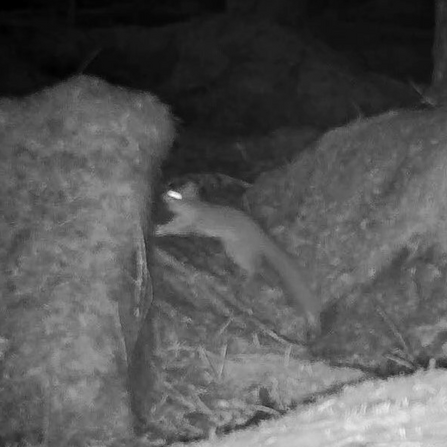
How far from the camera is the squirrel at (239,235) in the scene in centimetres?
257

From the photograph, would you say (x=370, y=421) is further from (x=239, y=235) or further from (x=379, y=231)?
(x=239, y=235)

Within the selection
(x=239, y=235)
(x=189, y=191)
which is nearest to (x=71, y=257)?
(x=239, y=235)

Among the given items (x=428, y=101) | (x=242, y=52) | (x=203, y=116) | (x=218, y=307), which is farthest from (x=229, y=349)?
(x=242, y=52)

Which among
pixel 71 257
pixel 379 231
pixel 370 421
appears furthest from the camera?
pixel 379 231

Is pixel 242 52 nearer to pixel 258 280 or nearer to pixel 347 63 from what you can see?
pixel 347 63

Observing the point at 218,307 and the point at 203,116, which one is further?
the point at 203,116

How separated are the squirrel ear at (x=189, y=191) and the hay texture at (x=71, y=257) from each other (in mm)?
933

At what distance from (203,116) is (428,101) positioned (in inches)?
97.0

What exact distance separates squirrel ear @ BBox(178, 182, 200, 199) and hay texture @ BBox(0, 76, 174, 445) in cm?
93

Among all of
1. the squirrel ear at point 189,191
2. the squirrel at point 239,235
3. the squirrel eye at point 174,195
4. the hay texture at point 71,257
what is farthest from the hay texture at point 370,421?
the squirrel ear at point 189,191

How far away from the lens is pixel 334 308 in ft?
7.90

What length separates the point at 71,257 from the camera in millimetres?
1936

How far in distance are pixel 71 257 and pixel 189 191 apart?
1.36m

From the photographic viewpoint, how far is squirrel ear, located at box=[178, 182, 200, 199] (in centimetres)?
315
